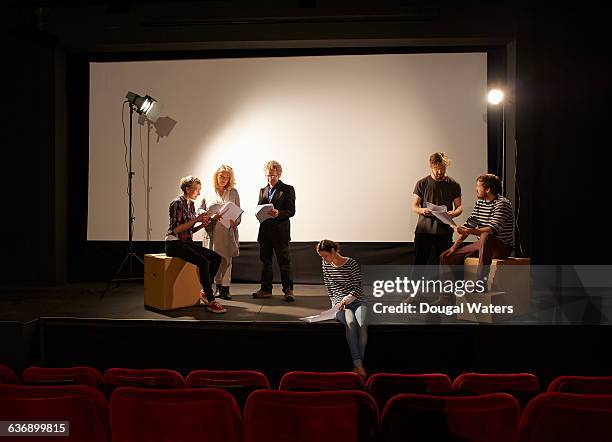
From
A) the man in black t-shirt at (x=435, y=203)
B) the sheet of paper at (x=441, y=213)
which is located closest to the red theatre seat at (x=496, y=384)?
the sheet of paper at (x=441, y=213)

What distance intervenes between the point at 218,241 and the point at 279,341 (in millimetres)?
1454

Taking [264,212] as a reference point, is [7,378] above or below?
below

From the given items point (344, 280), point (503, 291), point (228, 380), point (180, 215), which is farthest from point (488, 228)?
point (228, 380)

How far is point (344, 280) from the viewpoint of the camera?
4199 millimetres

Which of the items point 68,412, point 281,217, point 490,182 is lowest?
point 68,412

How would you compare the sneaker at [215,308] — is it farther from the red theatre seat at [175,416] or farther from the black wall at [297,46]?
the red theatre seat at [175,416]

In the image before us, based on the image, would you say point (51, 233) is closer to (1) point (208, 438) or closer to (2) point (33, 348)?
(2) point (33, 348)

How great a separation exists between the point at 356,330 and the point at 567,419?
245 cm

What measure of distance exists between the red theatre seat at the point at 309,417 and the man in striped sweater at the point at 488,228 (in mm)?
3032

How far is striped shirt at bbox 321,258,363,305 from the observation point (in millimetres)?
4191

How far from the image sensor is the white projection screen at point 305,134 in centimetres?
648

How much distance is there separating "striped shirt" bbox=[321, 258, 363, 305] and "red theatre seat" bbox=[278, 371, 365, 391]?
5.51 feet

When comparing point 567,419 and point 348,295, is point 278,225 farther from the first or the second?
point 567,419

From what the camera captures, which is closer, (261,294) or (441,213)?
(441,213)
